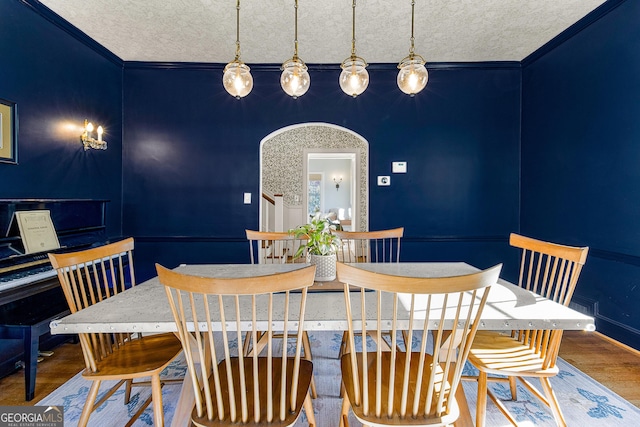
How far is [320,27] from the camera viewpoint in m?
2.76

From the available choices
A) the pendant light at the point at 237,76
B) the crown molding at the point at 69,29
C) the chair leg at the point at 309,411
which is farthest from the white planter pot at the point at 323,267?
the crown molding at the point at 69,29

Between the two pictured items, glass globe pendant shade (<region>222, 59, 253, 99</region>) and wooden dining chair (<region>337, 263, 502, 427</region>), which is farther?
glass globe pendant shade (<region>222, 59, 253, 99</region>)

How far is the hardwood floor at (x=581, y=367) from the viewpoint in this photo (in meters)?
1.86

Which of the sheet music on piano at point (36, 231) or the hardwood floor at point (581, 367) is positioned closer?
the hardwood floor at point (581, 367)

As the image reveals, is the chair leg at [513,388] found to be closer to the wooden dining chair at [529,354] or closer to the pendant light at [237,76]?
the wooden dining chair at [529,354]

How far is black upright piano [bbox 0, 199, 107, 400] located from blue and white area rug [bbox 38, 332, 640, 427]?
1.05 ft

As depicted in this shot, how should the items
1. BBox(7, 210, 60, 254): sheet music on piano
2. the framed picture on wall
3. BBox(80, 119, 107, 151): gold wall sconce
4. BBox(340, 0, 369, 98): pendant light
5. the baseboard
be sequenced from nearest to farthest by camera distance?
BBox(340, 0, 369, 98): pendant light
BBox(7, 210, 60, 254): sheet music on piano
the framed picture on wall
the baseboard
BBox(80, 119, 107, 151): gold wall sconce

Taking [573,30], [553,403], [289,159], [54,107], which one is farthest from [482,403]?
[289,159]

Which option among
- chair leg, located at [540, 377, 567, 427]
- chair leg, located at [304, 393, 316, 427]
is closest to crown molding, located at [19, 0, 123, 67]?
chair leg, located at [304, 393, 316, 427]

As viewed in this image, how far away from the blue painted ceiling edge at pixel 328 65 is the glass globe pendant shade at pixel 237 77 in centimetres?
174

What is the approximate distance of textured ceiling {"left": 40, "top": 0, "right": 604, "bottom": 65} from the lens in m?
2.48

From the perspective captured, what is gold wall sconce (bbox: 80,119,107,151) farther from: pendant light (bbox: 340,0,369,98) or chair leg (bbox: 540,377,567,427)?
chair leg (bbox: 540,377,567,427)

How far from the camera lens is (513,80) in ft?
11.6

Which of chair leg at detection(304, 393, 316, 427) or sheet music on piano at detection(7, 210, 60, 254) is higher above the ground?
sheet music on piano at detection(7, 210, 60, 254)
